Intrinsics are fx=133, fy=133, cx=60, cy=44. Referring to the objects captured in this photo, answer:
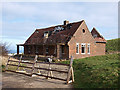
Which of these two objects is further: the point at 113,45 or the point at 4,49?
the point at 113,45

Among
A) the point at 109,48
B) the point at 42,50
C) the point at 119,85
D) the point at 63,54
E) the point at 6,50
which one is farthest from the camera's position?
the point at 109,48

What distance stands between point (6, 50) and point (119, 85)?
17.5m

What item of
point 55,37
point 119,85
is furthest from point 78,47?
point 119,85

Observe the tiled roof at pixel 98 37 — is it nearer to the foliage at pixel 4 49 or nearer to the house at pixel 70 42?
the house at pixel 70 42

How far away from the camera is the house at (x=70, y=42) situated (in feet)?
84.3

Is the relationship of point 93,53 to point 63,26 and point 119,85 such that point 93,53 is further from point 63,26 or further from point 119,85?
point 119,85

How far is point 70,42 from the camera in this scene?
992 inches

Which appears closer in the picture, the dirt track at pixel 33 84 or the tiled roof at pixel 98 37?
the dirt track at pixel 33 84

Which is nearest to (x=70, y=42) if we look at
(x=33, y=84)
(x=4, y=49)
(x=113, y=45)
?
(x=4, y=49)

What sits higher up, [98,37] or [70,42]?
[98,37]

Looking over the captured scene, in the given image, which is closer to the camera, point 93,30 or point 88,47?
point 88,47

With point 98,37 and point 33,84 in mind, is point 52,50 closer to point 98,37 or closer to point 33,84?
point 98,37

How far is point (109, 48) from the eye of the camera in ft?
137

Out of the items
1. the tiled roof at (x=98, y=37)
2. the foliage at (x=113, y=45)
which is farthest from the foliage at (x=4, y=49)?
the foliage at (x=113, y=45)
